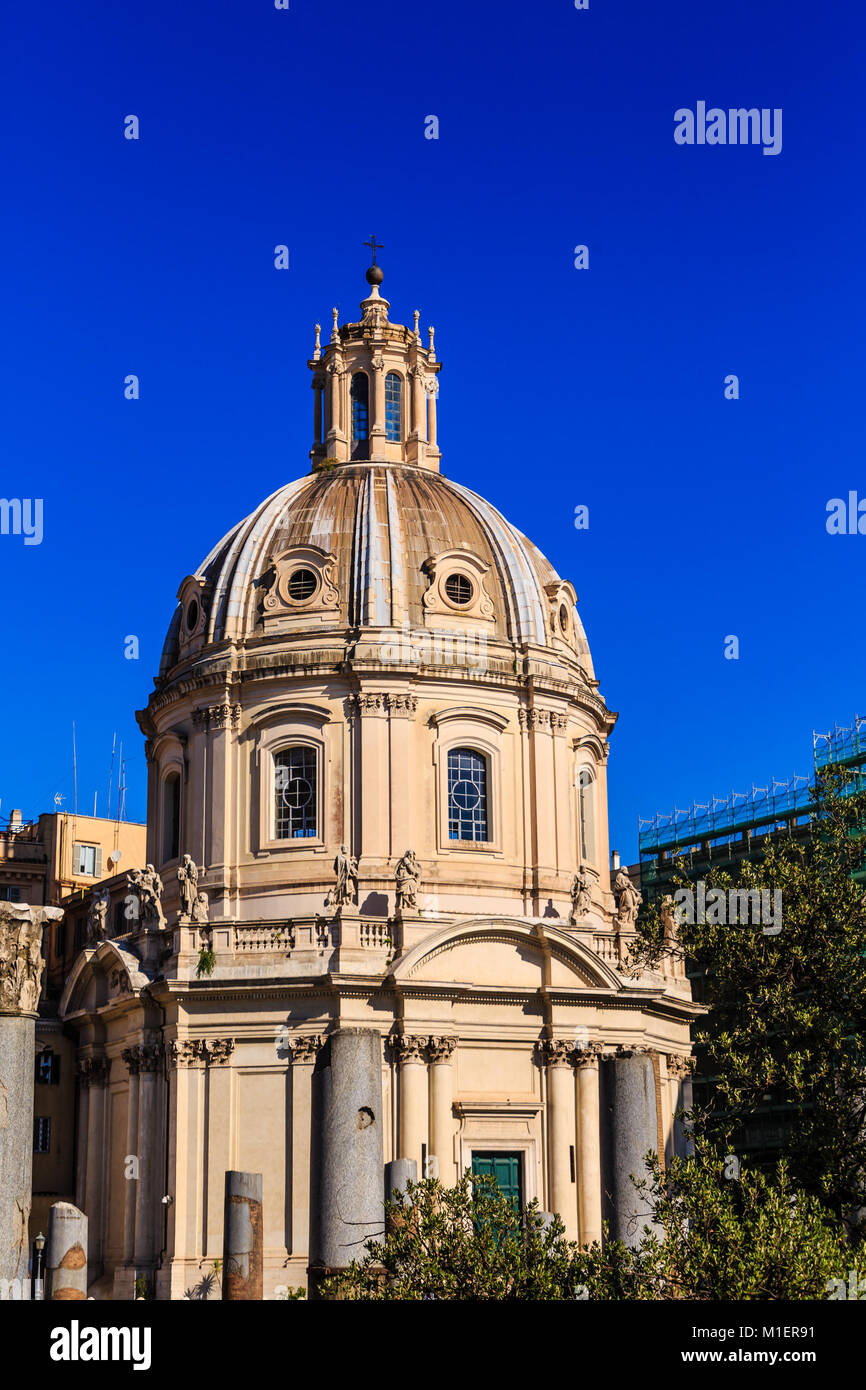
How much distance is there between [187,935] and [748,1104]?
18826mm

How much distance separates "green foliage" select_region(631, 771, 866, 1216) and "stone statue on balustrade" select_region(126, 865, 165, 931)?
18901 mm

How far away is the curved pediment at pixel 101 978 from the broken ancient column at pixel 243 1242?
13.2 metres

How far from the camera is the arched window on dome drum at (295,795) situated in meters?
51.6

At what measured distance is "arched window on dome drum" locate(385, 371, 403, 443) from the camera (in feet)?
197

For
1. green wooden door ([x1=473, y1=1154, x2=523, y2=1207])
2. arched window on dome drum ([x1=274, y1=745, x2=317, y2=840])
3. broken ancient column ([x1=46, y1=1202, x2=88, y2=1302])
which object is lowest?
broken ancient column ([x1=46, y1=1202, x2=88, y2=1302])

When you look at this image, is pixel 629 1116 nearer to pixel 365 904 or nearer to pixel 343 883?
pixel 365 904

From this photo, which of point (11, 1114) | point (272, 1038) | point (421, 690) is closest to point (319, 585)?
point (421, 690)

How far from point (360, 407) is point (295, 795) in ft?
48.7

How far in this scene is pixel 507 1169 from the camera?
4747 cm

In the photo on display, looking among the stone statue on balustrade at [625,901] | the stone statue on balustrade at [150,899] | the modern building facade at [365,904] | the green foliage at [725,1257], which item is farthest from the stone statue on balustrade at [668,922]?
the green foliage at [725,1257]

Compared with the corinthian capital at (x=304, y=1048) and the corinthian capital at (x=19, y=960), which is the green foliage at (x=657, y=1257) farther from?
the corinthian capital at (x=304, y=1048)

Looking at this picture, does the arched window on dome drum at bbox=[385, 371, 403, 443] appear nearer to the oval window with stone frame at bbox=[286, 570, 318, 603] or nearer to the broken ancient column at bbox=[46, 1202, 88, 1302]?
the oval window with stone frame at bbox=[286, 570, 318, 603]

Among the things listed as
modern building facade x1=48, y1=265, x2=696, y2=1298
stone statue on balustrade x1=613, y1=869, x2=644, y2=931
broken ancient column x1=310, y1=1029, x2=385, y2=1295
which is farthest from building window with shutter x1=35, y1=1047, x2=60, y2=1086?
stone statue on balustrade x1=613, y1=869, x2=644, y2=931

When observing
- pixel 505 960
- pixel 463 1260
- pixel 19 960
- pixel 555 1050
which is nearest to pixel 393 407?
Result: pixel 505 960
